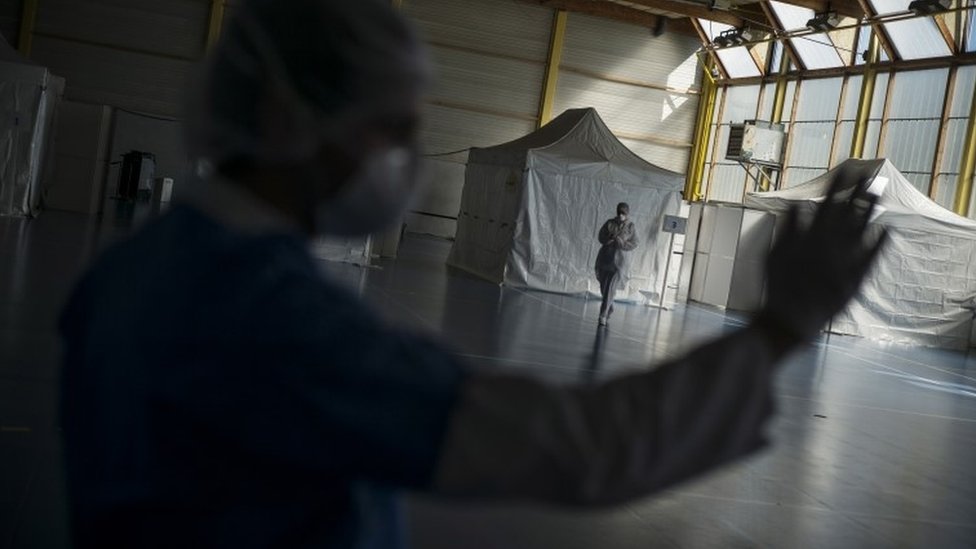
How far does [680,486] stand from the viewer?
1.50 meters

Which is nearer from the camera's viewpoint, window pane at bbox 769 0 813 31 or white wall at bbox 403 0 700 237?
window pane at bbox 769 0 813 31

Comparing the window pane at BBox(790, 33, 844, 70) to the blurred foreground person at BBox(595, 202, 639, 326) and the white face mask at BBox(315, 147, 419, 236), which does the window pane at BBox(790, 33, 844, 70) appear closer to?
the blurred foreground person at BBox(595, 202, 639, 326)

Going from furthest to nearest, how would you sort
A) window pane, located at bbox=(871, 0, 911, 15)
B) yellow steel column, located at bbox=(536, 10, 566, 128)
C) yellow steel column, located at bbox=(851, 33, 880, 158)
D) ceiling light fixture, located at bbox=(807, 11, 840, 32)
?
yellow steel column, located at bbox=(536, 10, 566, 128)
ceiling light fixture, located at bbox=(807, 11, 840, 32)
yellow steel column, located at bbox=(851, 33, 880, 158)
window pane, located at bbox=(871, 0, 911, 15)

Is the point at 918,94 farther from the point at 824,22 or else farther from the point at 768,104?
Answer: the point at 768,104

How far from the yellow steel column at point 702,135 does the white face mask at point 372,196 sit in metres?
35.1

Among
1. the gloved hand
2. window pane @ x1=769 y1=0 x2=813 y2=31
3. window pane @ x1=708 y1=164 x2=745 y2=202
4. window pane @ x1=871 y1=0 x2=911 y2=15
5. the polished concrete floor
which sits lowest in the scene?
the polished concrete floor

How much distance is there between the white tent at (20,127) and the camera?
68.9ft

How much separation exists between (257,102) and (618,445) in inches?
23.2

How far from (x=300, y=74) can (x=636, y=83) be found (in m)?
35.0

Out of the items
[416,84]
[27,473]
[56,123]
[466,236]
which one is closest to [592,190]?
[466,236]

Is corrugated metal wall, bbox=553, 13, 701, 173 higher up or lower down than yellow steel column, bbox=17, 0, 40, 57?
higher up

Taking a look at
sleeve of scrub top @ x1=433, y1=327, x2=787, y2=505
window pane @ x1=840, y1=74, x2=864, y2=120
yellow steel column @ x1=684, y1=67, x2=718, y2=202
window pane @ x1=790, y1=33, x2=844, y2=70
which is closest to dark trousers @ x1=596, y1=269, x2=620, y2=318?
window pane @ x1=840, y1=74, x2=864, y2=120

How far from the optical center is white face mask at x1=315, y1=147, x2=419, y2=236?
143cm

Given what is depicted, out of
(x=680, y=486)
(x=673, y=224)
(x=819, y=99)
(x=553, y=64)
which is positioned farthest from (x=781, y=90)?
(x=680, y=486)
